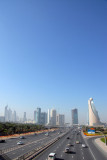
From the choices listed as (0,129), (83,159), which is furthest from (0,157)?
(0,129)

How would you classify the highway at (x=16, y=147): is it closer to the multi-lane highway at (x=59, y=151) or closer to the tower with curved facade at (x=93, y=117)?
the multi-lane highway at (x=59, y=151)

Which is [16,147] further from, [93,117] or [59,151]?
[93,117]

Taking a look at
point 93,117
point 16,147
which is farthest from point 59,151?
point 93,117

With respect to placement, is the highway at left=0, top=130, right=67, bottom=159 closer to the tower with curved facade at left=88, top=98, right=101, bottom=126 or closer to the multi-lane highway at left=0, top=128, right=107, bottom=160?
the multi-lane highway at left=0, top=128, right=107, bottom=160

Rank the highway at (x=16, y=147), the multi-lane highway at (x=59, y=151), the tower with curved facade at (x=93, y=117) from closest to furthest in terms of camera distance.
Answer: the multi-lane highway at (x=59, y=151) → the highway at (x=16, y=147) → the tower with curved facade at (x=93, y=117)

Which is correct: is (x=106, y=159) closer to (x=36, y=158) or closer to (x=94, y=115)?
(x=36, y=158)

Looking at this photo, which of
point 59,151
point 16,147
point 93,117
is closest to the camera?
point 59,151

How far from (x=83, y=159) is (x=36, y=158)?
29.0 ft

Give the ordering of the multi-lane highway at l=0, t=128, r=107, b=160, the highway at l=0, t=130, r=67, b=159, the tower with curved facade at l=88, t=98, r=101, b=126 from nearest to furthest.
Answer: the multi-lane highway at l=0, t=128, r=107, b=160 < the highway at l=0, t=130, r=67, b=159 < the tower with curved facade at l=88, t=98, r=101, b=126

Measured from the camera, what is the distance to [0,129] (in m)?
70.6

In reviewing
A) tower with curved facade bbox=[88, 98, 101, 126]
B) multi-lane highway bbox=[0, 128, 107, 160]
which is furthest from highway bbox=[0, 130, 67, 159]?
tower with curved facade bbox=[88, 98, 101, 126]

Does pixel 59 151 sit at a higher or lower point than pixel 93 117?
higher

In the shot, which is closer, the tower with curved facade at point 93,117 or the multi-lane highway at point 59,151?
the multi-lane highway at point 59,151

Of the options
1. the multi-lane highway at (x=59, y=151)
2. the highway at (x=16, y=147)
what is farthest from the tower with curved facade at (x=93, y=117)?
the highway at (x=16, y=147)
